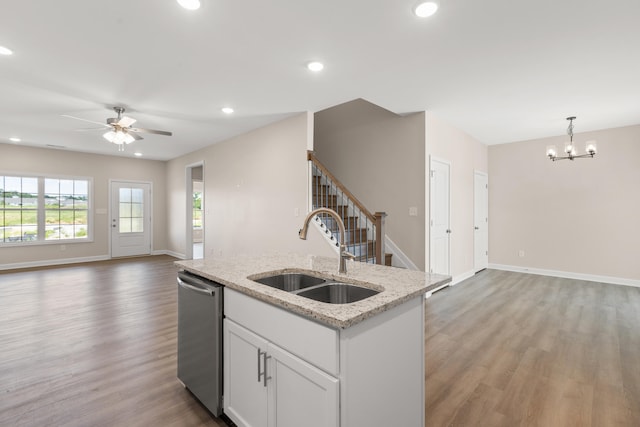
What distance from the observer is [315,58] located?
2.85m

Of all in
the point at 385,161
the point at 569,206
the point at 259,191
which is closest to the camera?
the point at 385,161

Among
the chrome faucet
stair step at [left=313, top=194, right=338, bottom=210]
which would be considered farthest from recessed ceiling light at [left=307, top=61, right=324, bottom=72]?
stair step at [left=313, top=194, right=338, bottom=210]

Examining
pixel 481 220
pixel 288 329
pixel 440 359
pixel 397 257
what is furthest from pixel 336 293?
pixel 481 220

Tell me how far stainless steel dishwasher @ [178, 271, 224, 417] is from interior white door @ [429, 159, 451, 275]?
3.42 metres

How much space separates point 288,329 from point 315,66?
2.55 meters

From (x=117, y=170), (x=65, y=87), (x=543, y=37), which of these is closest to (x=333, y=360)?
(x=543, y=37)

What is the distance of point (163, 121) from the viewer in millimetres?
4918

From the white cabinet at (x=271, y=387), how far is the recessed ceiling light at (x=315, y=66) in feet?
7.99

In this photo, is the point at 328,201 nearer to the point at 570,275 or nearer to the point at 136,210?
the point at 570,275

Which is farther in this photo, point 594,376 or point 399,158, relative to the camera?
point 399,158

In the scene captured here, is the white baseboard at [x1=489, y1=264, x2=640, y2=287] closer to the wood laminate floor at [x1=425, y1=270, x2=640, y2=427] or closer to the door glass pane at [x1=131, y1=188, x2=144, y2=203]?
the wood laminate floor at [x1=425, y1=270, x2=640, y2=427]

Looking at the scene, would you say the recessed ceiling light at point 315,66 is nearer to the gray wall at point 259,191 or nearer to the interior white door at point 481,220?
the gray wall at point 259,191

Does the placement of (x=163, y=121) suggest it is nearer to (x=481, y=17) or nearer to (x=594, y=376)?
(x=481, y=17)

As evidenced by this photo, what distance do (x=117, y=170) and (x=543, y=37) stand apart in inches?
354
